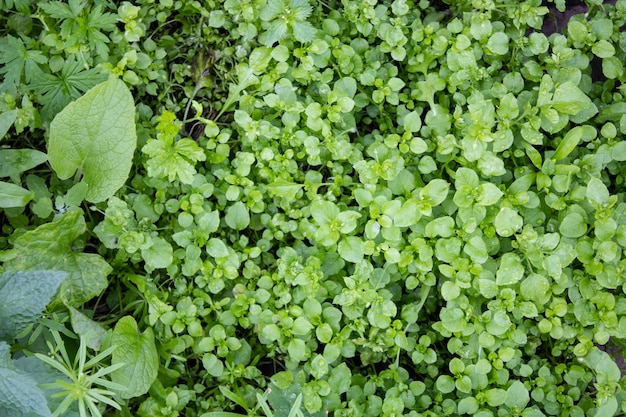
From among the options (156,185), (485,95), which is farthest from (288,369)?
(485,95)

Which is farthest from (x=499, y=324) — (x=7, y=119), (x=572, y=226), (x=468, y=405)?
(x=7, y=119)

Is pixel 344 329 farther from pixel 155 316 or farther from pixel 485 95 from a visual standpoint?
pixel 485 95

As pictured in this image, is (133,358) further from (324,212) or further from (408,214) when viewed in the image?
(408,214)

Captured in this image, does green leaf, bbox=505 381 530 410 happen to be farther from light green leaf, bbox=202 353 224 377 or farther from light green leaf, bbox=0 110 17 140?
light green leaf, bbox=0 110 17 140

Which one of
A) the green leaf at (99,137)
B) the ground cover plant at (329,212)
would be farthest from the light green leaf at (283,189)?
the green leaf at (99,137)

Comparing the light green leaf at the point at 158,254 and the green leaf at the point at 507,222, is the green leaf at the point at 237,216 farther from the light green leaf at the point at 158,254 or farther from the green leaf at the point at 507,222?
the green leaf at the point at 507,222

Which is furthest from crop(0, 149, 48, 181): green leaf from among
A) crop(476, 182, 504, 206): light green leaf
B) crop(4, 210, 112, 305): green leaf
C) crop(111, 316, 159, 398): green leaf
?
crop(476, 182, 504, 206): light green leaf
